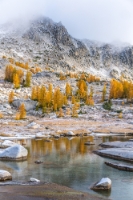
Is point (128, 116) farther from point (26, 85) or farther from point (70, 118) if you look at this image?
point (26, 85)

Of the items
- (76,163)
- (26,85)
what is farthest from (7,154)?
(26,85)

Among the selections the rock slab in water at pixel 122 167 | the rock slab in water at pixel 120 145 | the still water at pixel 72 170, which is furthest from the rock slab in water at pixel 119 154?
the rock slab in water at pixel 120 145

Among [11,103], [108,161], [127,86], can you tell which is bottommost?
[108,161]

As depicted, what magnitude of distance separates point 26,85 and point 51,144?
105010mm

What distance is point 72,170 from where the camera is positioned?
36.6m

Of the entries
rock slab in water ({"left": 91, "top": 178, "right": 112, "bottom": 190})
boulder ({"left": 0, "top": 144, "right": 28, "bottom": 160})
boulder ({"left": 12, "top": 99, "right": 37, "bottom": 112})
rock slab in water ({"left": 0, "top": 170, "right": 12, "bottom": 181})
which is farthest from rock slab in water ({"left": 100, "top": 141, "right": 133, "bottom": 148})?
boulder ({"left": 12, "top": 99, "right": 37, "bottom": 112})

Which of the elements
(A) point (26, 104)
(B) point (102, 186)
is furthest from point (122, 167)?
(A) point (26, 104)

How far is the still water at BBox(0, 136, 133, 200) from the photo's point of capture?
98.8 ft

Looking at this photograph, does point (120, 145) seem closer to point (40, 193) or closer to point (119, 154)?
point (119, 154)

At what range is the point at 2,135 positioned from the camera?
67625 mm

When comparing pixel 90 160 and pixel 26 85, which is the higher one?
pixel 26 85

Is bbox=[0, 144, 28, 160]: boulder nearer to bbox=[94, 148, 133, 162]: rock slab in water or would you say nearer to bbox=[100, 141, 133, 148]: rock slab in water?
bbox=[94, 148, 133, 162]: rock slab in water

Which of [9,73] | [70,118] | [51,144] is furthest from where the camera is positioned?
[9,73]

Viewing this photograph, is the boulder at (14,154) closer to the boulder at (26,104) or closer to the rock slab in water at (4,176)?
the rock slab in water at (4,176)
